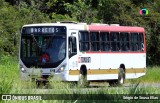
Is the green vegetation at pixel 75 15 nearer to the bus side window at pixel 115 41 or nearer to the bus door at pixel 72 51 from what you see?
the bus side window at pixel 115 41

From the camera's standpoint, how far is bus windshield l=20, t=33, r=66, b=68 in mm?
26938

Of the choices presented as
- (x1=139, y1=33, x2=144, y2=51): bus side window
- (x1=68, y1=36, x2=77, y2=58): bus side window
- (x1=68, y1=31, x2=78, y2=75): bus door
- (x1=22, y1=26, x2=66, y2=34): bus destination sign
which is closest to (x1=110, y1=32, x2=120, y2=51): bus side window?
(x1=139, y1=33, x2=144, y2=51): bus side window

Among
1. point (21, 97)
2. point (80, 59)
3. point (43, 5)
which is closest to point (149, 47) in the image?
point (43, 5)

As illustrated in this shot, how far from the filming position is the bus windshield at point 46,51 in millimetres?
26938

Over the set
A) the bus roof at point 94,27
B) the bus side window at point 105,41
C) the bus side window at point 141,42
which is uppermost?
the bus roof at point 94,27

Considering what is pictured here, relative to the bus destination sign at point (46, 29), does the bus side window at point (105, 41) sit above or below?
below

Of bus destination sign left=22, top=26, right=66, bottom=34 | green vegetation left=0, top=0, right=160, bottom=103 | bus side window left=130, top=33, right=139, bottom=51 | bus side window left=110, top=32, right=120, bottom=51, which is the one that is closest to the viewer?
bus destination sign left=22, top=26, right=66, bottom=34

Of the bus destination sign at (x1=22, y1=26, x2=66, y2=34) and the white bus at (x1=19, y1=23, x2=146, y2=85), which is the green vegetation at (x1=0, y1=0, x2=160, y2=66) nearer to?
the white bus at (x1=19, y1=23, x2=146, y2=85)

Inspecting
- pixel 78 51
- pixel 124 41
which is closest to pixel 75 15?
pixel 124 41

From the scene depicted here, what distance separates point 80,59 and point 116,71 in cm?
445

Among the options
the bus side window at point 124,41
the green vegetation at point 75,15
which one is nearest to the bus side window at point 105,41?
the bus side window at point 124,41

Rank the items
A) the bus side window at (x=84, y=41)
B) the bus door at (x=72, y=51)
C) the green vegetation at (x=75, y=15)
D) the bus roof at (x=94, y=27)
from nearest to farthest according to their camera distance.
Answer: the bus door at (x=72, y=51)
the bus roof at (x=94, y=27)
the bus side window at (x=84, y=41)
the green vegetation at (x=75, y=15)

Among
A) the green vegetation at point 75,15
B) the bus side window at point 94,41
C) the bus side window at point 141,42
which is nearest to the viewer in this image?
the bus side window at point 94,41

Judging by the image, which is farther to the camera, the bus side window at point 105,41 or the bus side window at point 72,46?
the bus side window at point 105,41
